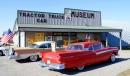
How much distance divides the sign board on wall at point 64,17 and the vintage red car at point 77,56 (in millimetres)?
14839

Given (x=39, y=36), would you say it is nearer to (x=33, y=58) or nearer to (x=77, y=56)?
(x=33, y=58)

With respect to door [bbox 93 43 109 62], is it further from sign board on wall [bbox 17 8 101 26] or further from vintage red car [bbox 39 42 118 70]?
sign board on wall [bbox 17 8 101 26]

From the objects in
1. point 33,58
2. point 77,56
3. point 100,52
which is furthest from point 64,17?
point 77,56

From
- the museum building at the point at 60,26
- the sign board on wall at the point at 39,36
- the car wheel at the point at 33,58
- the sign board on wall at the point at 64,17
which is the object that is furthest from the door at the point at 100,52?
the sign board on wall at the point at 64,17

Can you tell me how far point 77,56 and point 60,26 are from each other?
1570 centimetres

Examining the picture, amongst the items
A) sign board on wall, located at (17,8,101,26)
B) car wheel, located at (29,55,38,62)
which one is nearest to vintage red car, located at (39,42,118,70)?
car wheel, located at (29,55,38,62)

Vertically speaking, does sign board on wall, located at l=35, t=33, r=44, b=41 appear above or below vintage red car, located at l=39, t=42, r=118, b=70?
above

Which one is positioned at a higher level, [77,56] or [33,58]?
[77,56]

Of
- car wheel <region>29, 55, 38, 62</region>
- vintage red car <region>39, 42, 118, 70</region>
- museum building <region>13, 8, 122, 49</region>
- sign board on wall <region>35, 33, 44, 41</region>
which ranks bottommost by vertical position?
car wheel <region>29, 55, 38, 62</region>

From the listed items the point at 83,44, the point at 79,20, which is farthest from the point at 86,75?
the point at 79,20

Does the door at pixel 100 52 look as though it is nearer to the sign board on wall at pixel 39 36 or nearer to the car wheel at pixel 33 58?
the car wheel at pixel 33 58

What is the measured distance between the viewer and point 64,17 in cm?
2838

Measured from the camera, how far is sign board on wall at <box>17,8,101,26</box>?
25847 millimetres

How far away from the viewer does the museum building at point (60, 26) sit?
24578 millimetres
